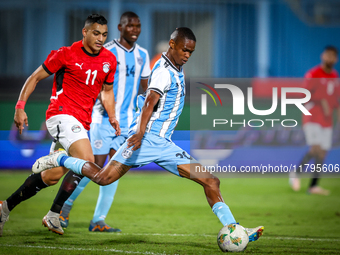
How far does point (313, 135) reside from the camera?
833cm

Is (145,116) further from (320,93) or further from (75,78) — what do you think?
(320,93)

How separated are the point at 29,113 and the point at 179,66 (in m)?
6.51

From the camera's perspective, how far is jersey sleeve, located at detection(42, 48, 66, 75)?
423 centimetres

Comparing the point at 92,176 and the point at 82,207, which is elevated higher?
the point at 92,176

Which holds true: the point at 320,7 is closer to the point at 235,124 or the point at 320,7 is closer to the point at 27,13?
the point at 235,124

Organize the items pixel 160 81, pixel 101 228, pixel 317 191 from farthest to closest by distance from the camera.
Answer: pixel 317 191, pixel 101 228, pixel 160 81

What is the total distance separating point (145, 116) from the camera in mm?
3670

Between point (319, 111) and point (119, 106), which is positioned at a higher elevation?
point (119, 106)

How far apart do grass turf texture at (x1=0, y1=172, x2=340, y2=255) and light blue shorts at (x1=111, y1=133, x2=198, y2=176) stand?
0.77 metres

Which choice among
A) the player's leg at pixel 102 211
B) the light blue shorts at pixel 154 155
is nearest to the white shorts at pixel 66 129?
the light blue shorts at pixel 154 155

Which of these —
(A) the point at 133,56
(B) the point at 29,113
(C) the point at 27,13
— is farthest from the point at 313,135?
(C) the point at 27,13

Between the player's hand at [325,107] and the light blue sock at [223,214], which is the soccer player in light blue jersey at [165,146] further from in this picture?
the player's hand at [325,107]

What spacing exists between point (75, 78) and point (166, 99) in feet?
3.40

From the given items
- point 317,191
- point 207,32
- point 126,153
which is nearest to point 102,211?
point 126,153
